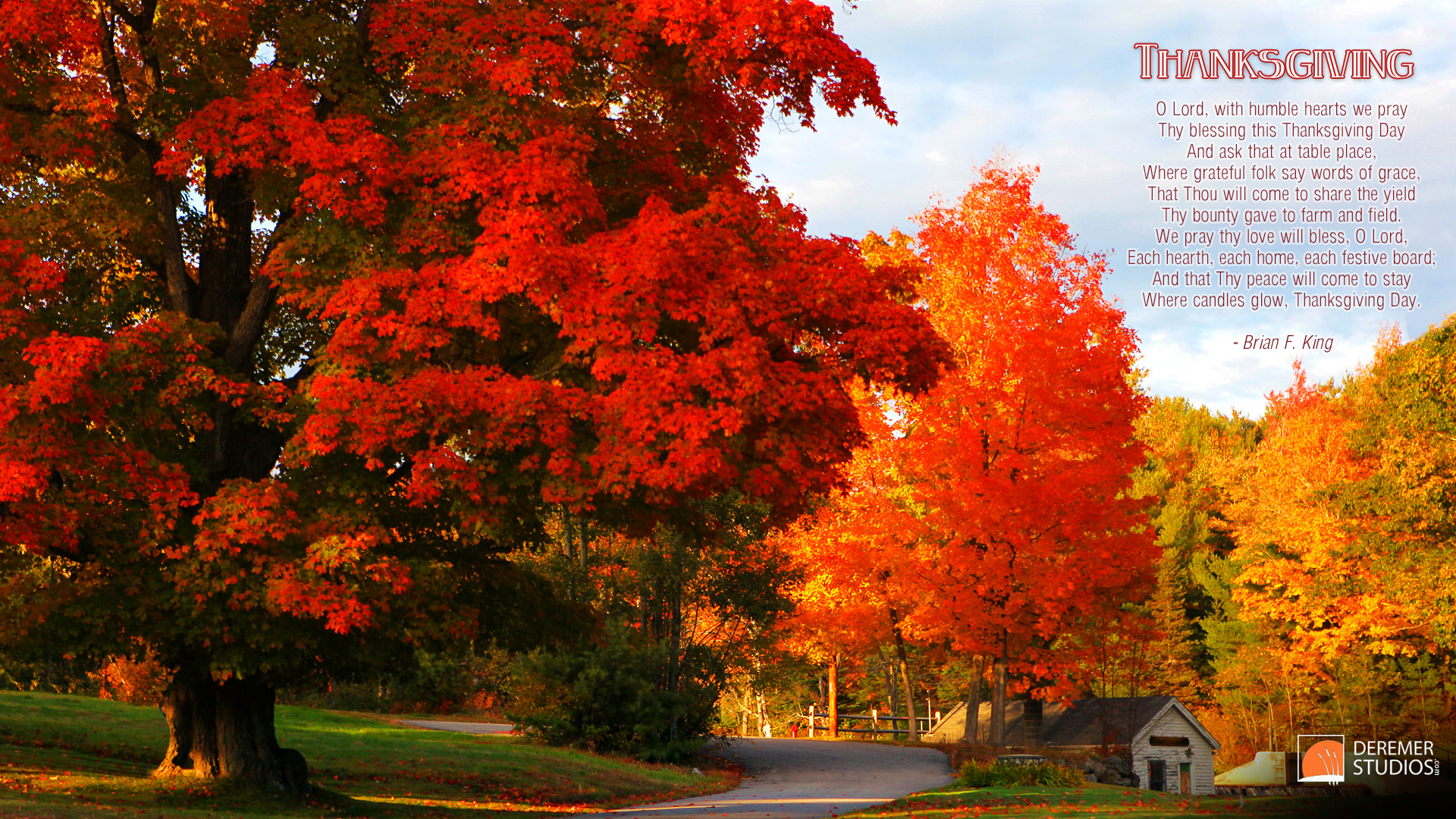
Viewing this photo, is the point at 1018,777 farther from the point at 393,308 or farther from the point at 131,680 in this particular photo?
the point at 131,680

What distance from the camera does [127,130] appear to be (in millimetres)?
13156

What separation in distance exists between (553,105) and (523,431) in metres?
3.96

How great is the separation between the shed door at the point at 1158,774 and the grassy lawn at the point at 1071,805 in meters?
13.4

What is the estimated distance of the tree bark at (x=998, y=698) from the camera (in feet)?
89.8

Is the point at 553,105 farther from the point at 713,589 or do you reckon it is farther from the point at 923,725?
the point at 923,725

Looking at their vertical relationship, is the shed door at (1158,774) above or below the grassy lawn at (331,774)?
below

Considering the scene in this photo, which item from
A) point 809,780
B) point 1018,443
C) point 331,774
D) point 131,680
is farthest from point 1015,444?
point 131,680

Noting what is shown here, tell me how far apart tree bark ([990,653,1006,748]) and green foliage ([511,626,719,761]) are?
759 centimetres

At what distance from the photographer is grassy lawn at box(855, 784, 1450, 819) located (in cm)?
1287

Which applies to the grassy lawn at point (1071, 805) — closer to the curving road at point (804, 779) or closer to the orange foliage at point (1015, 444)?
the curving road at point (804, 779)

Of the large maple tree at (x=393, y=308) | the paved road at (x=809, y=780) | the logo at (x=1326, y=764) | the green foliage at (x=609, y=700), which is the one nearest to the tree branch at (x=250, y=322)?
the large maple tree at (x=393, y=308)

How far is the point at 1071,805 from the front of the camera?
15203 mm

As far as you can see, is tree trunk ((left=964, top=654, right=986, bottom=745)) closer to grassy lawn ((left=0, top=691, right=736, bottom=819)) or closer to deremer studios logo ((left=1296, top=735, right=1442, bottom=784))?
deremer studios logo ((left=1296, top=735, right=1442, bottom=784))

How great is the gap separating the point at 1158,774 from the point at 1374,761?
1696 cm
